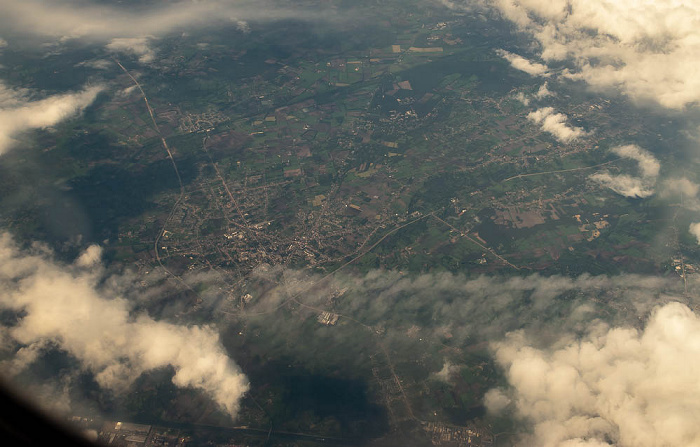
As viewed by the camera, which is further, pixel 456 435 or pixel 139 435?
pixel 456 435

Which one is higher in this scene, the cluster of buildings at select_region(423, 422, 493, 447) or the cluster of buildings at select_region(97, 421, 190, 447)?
the cluster of buildings at select_region(423, 422, 493, 447)

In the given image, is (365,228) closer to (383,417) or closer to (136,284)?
(383,417)

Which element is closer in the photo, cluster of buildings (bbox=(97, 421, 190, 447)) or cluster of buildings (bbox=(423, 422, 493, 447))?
cluster of buildings (bbox=(97, 421, 190, 447))

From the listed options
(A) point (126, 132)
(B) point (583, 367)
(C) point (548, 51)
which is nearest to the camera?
(B) point (583, 367)

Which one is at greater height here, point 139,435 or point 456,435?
point 456,435

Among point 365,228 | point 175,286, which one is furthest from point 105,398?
point 365,228

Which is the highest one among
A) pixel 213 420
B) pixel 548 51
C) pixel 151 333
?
pixel 548 51

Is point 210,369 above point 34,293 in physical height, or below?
below

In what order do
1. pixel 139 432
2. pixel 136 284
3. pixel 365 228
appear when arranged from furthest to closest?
pixel 365 228 < pixel 136 284 < pixel 139 432

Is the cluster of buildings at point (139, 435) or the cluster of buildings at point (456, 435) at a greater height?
the cluster of buildings at point (456, 435)

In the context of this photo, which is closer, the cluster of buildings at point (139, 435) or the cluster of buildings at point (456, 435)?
the cluster of buildings at point (139, 435)

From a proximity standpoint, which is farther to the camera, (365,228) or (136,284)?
(365,228)
